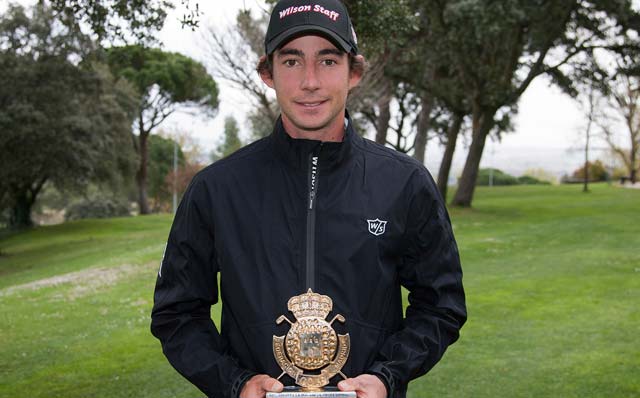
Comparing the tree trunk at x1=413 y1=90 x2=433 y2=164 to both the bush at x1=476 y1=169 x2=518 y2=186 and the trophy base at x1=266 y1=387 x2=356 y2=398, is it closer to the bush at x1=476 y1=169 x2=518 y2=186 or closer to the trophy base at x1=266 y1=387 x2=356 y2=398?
the trophy base at x1=266 y1=387 x2=356 y2=398

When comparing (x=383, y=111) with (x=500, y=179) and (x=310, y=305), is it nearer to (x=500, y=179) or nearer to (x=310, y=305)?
(x=310, y=305)

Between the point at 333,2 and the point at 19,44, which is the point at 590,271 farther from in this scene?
the point at 19,44

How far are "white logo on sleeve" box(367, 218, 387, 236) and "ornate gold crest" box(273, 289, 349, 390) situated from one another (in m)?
0.26

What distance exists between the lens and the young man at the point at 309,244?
2.28 metres

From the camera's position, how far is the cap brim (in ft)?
7.78

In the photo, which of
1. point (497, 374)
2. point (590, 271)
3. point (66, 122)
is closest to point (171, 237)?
point (497, 374)

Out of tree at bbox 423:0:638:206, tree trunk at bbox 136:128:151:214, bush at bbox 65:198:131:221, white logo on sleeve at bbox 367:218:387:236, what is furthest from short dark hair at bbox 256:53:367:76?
bush at bbox 65:198:131:221

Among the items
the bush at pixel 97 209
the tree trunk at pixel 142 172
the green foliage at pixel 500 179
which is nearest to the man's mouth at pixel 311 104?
the tree trunk at pixel 142 172

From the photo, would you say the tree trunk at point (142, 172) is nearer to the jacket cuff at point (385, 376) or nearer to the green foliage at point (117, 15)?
the green foliage at point (117, 15)

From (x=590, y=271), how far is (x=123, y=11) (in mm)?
11722

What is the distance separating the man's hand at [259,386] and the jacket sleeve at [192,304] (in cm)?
5

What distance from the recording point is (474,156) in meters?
31.8

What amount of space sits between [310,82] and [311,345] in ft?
2.78

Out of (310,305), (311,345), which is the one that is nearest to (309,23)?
(310,305)
